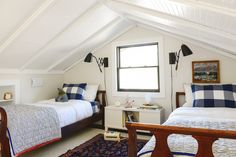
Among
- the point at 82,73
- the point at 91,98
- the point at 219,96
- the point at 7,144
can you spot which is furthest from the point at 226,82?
the point at 7,144

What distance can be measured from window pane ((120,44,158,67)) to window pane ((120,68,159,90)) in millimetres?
135

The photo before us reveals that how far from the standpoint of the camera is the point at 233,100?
112 inches

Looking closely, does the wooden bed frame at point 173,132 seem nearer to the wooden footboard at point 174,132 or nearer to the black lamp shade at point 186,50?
the wooden footboard at point 174,132

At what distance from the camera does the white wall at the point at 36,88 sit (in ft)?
12.4

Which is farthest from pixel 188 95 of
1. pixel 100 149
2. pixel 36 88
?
pixel 36 88

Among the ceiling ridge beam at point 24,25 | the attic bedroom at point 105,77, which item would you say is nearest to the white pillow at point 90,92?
the attic bedroom at point 105,77

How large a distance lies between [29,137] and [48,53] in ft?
5.63

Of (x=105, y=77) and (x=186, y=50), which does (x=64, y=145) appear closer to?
(x=105, y=77)

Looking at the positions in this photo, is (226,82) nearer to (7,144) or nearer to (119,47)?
(119,47)

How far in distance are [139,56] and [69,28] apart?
1641mm

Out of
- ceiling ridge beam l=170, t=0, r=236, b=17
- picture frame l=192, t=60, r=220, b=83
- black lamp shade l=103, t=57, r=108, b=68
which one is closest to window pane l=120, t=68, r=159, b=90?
black lamp shade l=103, t=57, r=108, b=68

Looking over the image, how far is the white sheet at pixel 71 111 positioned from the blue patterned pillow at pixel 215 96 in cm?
197

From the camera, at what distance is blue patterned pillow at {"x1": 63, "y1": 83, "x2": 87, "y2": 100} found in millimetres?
Answer: 4087

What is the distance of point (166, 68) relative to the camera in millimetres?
3707
